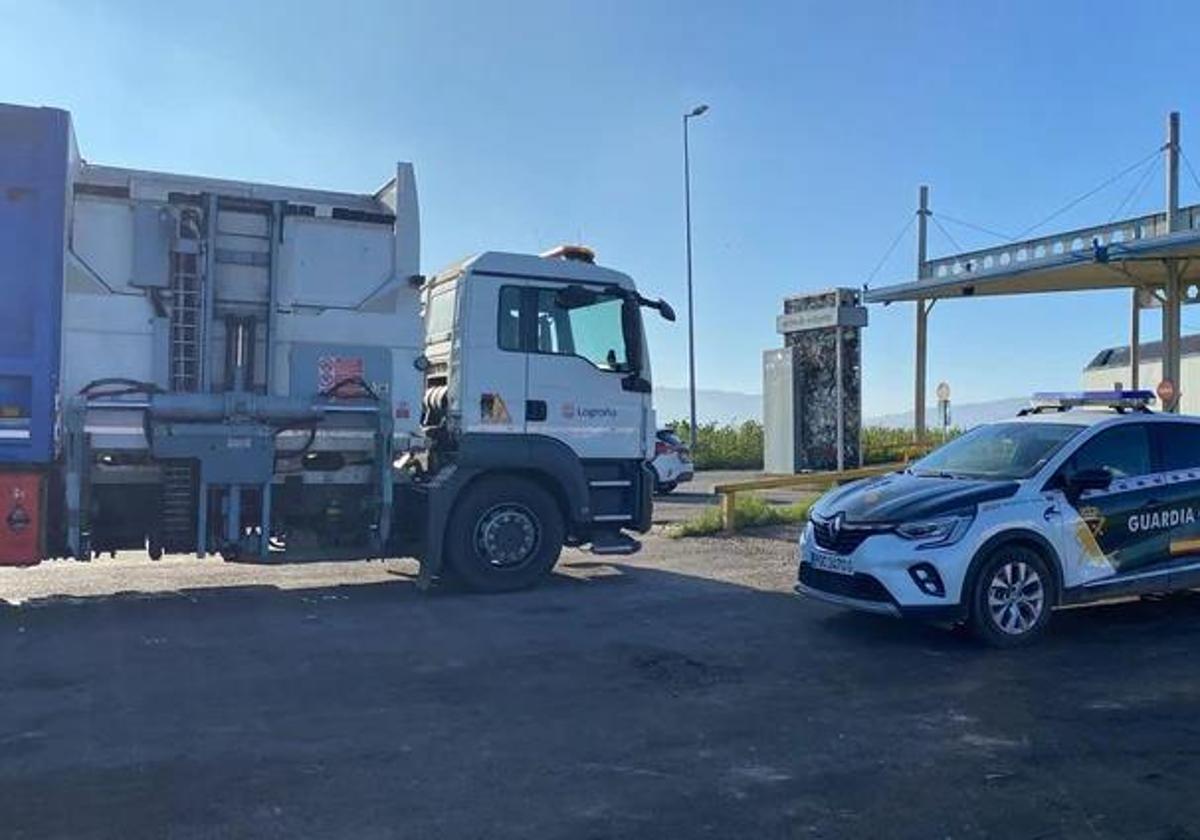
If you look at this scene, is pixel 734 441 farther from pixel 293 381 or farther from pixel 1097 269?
pixel 293 381

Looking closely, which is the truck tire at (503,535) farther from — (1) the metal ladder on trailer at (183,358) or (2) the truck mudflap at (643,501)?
(1) the metal ladder on trailer at (183,358)

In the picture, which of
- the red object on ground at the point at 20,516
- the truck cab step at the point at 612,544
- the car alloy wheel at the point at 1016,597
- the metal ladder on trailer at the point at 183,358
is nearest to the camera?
the car alloy wheel at the point at 1016,597

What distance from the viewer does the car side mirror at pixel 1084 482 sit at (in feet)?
26.3

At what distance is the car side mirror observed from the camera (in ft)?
26.3

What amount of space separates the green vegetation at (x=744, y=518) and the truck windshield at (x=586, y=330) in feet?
14.9

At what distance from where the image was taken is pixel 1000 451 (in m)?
8.78

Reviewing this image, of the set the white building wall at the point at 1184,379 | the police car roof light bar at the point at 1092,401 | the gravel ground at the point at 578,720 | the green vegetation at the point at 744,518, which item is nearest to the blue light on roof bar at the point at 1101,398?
the police car roof light bar at the point at 1092,401

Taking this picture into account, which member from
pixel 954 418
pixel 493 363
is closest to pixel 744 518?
pixel 493 363

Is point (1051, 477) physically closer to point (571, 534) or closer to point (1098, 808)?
point (1098, 808)

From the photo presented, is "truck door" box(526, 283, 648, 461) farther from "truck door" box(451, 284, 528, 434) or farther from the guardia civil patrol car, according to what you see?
the guardia civil patrol car

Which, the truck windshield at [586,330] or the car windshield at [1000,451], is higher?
the truck windshield at [586,330]

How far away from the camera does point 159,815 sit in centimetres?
452

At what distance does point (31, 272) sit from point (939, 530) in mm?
7034

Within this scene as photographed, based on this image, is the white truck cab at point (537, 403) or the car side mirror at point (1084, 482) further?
the white truck cab at point (537, 403)
